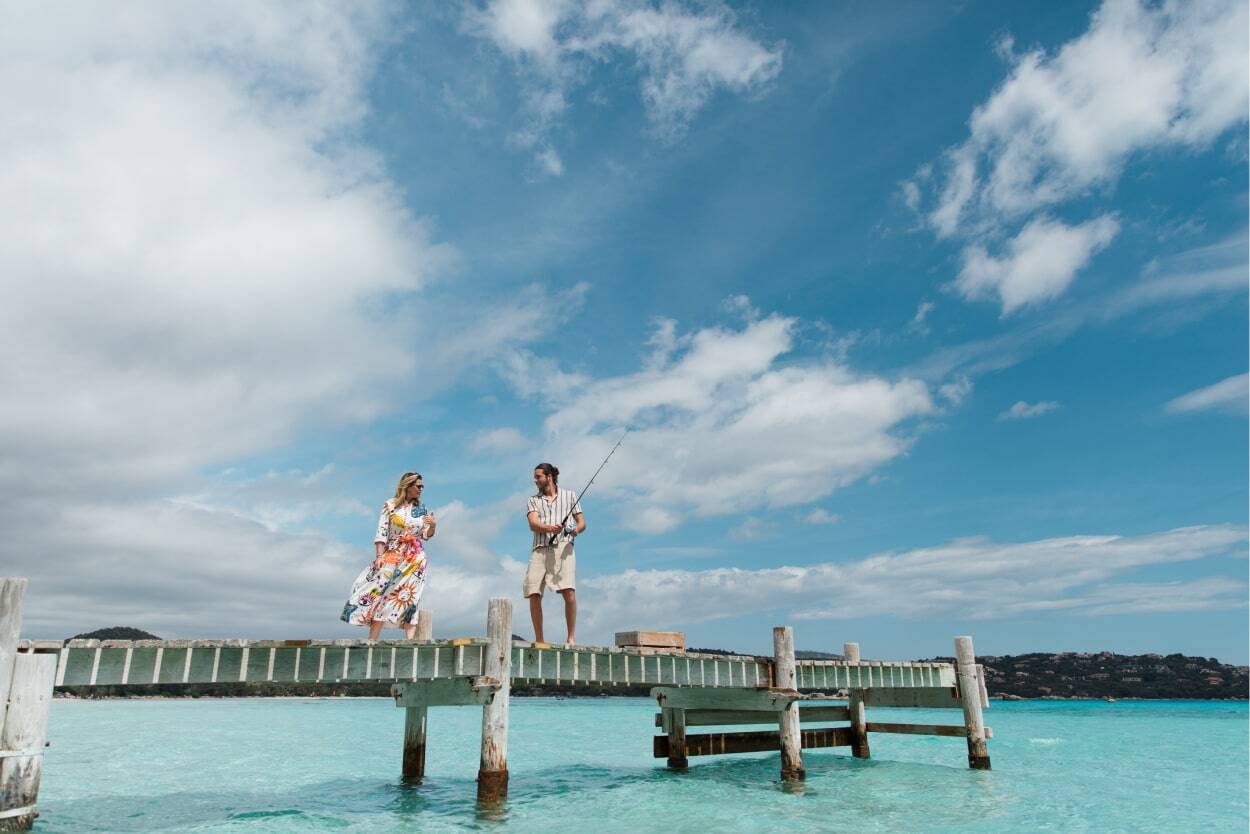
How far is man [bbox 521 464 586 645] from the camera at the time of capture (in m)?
12.1

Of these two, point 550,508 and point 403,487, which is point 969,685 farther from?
point 403,487

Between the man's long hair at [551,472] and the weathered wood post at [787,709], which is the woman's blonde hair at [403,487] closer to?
the man's long hair at [551,472]

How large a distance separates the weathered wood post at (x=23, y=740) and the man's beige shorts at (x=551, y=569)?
6.20m

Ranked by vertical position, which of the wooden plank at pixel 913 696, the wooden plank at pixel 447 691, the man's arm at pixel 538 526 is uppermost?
the man's arm at pixel 538 526

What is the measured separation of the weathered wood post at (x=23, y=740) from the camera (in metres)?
8.51

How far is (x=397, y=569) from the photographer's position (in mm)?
11359

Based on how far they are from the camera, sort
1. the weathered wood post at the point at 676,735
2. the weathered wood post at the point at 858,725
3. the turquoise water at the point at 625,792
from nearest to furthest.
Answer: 1. the turquoise water at the point at 625,792
2. the weathered wood post at the point at 676,735
3. the weathered wood post at the point at 858,725

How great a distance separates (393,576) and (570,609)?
2.90 metres

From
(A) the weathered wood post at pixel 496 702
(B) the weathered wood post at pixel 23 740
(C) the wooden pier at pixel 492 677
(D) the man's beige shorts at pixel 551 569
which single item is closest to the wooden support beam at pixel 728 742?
(C) the wooden pier at pixel 492 677

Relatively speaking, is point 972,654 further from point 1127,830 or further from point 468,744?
point 468,744

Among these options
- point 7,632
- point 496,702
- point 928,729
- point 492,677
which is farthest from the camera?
point 928,729

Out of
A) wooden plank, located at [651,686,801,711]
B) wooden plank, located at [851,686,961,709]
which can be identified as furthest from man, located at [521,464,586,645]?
Answer: wooden plank, located at [851,686,961,709]

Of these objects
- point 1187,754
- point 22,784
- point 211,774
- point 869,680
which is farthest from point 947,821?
point 1187,754

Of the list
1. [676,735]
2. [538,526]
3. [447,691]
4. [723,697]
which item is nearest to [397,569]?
[538,526]
